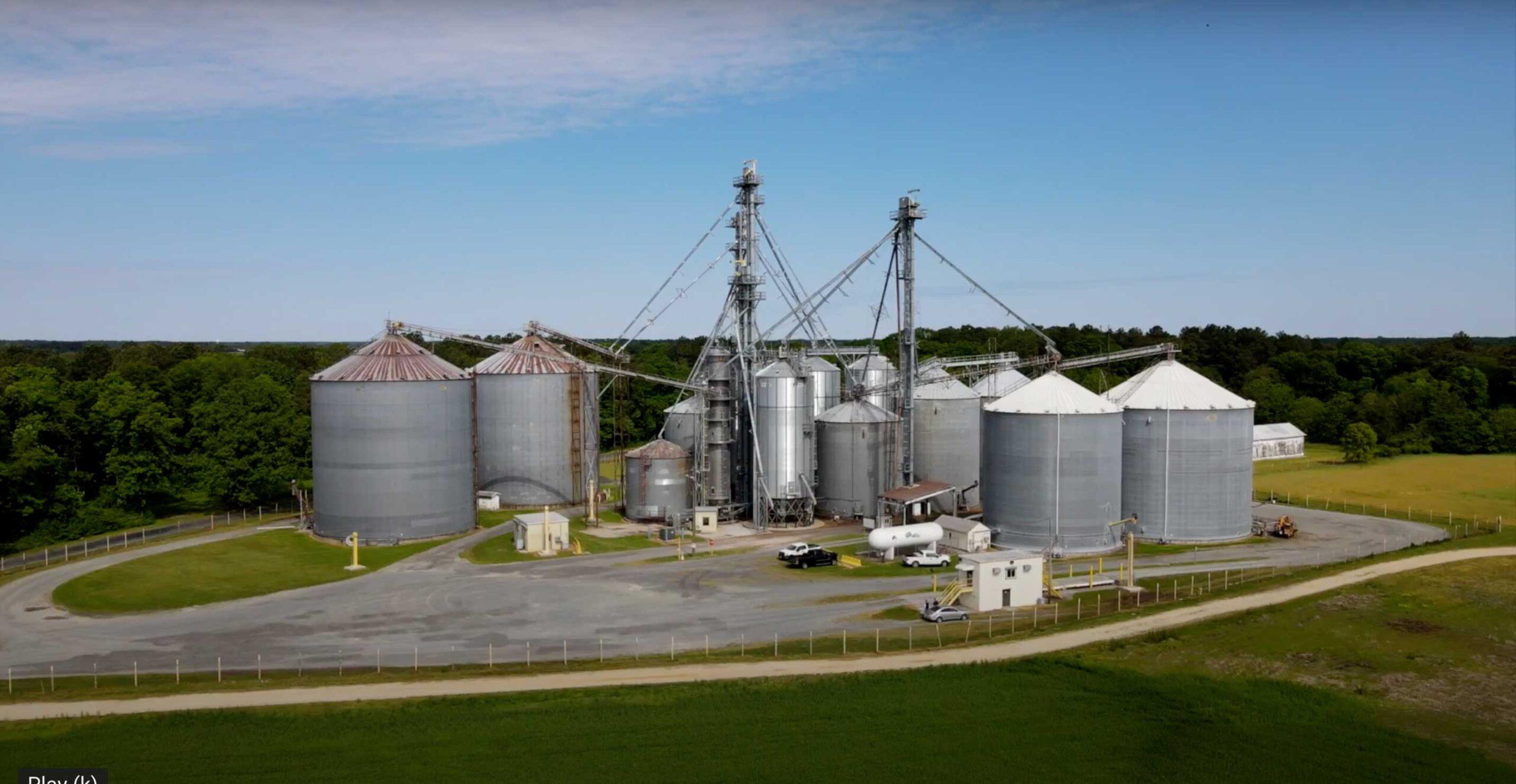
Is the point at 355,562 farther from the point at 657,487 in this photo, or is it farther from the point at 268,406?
the point at 268,406

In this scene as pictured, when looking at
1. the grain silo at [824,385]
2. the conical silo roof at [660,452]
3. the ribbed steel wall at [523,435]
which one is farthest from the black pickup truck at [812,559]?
the ribbed steel wall at [523,435]

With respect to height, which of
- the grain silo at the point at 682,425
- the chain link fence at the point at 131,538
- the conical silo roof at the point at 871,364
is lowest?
the chain link fence at the point at 131,538

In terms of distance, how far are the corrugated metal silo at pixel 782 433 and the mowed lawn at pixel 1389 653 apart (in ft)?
115

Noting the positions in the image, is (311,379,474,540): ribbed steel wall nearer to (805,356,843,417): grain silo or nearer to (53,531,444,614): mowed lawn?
(53,531,444,614): mowed lawn

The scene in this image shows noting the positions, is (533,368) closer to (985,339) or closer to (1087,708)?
(1087,708)

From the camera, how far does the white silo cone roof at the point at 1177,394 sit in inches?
2808

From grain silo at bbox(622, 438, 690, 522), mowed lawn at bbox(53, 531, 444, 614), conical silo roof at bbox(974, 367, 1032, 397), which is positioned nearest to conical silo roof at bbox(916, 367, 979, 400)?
conical silo roof at bbox(974, 367, 1032, 397)

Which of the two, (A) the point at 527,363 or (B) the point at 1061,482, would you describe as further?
(A) the point at 527,363

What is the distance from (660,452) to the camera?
259 feet

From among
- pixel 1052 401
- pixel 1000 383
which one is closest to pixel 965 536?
pixel 1052 401

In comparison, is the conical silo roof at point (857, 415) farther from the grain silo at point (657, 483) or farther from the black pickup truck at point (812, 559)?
the black pickup truck at point (812, 559)

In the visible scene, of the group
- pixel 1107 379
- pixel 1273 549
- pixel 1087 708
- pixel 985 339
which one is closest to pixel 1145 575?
pixel 1273 549

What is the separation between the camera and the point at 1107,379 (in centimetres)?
13712

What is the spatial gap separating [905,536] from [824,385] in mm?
24151
